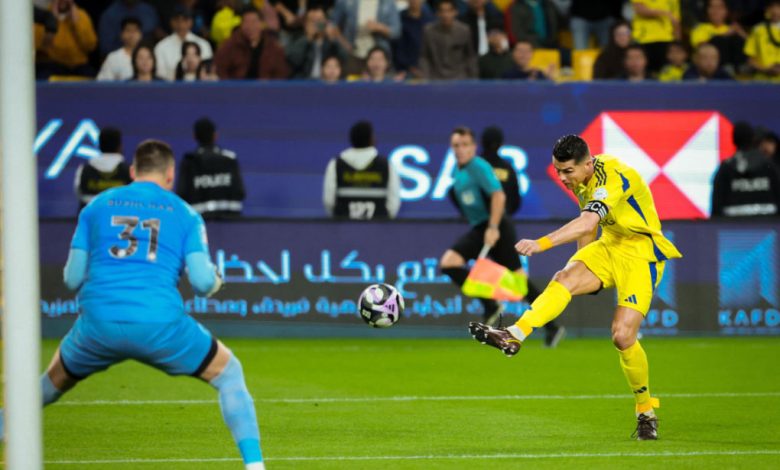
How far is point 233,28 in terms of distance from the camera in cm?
2000

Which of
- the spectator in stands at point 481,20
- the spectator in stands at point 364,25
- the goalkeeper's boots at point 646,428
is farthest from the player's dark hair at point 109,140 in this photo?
the goalkeeper's boots at point 646,428

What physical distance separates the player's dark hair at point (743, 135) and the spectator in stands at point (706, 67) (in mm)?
1951

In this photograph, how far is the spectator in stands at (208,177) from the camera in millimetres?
17469

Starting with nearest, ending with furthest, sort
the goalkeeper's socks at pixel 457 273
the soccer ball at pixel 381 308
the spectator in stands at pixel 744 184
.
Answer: the soccer ball at pixel 381 308 < the goalkeeper's socks at pixel 457 273 < the spectator in stands at pixel 744 184

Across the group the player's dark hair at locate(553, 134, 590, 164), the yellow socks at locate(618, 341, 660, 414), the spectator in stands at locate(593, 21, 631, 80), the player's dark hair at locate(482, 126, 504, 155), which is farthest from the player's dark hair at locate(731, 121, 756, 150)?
the yellow socks at locate(618, 341, 660, 414)

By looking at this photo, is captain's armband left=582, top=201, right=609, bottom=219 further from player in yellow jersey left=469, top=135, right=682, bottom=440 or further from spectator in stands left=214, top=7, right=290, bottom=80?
spectator in stands left=214, top=7, right=290, bottom=80

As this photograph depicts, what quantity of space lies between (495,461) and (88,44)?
13056 mm

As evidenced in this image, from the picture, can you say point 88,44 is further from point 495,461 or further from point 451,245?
point 495,461

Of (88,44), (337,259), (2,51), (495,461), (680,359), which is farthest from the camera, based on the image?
(88,44)

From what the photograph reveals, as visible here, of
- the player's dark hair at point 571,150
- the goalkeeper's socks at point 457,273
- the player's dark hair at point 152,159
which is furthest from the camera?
the goalkeeper's socks at point 457,273

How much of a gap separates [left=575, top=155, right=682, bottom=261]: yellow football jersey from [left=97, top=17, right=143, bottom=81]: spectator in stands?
1091 centimetres

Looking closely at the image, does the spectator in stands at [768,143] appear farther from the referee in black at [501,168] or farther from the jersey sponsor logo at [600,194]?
the jersey sponsor logo at [600,194]

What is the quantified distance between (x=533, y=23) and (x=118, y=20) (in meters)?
5.99

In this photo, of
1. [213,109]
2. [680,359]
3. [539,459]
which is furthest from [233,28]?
[539,459]
